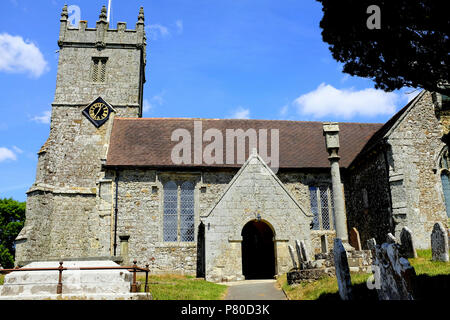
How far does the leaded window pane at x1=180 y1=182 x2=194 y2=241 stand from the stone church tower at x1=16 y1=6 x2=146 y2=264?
3.72 meters

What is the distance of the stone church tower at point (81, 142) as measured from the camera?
65.1 ft

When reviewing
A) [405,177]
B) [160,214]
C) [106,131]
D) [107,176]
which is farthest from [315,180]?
[106,131]

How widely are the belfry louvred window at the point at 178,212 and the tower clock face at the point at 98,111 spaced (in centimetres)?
709

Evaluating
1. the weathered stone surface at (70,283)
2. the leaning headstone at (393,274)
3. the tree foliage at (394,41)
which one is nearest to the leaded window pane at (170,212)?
the weathered stone surface at (70,283)

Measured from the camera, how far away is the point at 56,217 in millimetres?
21156

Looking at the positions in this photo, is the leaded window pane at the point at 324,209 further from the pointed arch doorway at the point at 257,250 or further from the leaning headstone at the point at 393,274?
the leaning headstone at the point at 393,274

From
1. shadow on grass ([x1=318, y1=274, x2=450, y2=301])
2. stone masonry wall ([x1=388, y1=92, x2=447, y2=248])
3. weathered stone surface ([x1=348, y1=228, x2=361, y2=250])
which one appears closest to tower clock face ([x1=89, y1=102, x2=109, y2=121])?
weathered stone surface ([x1=348, y1=228, x2=361, y2=250])

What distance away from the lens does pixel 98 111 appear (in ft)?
79.0

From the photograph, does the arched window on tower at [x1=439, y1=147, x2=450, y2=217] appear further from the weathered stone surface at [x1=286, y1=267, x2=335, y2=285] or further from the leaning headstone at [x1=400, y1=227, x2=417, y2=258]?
the weathered stone surface at [x1=286, y1=267, x2=335, y2=285]

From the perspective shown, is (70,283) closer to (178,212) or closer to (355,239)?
(178,212)

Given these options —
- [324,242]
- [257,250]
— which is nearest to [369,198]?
[324,242]

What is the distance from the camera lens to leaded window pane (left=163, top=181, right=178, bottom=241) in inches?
768

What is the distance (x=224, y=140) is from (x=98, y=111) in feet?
28.3
